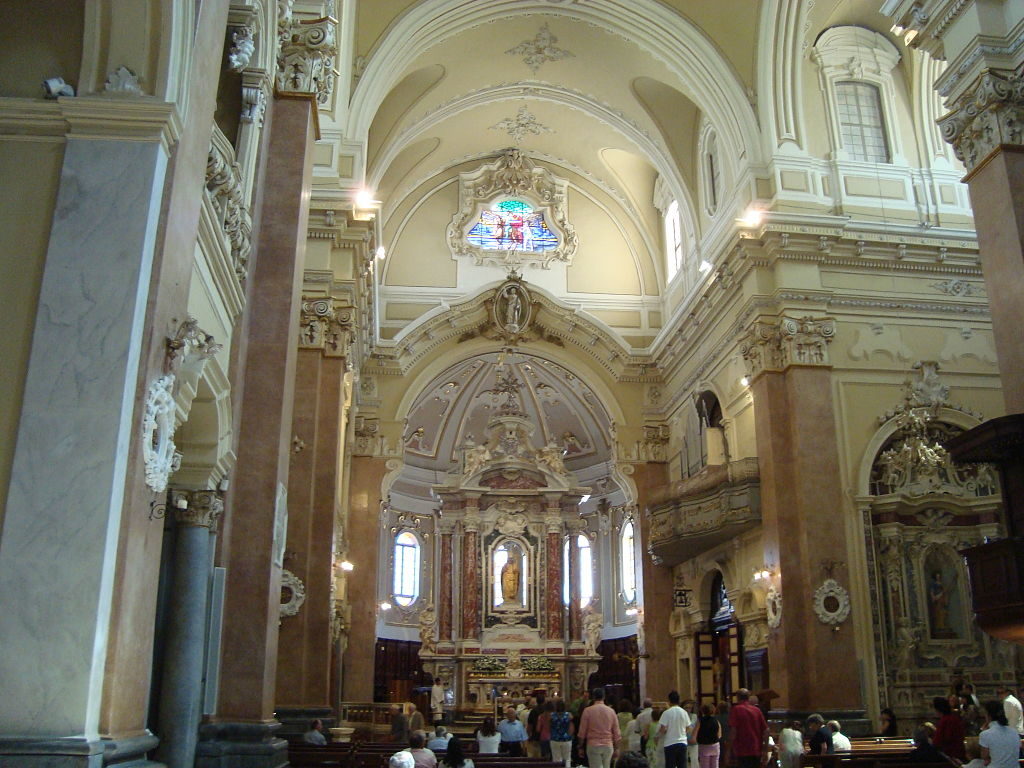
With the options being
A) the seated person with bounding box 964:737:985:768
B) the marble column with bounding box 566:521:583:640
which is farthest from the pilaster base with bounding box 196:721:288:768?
the marble column with bounding box 566:521:583:640

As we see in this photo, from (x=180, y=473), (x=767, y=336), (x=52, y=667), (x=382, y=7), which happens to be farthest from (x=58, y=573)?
(x=382, y=7)

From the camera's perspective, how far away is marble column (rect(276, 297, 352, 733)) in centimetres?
1345

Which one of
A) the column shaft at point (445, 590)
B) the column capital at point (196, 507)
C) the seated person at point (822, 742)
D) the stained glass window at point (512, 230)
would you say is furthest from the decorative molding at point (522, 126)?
the column capital at point (196, 507)

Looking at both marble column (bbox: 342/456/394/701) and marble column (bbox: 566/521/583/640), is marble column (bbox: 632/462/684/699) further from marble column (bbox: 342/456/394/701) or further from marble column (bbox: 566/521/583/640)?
marble column (bbox: 566/521/583/640)

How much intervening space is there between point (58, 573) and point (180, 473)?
109 inches

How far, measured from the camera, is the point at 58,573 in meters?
4.46

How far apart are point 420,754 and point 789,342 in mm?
10111

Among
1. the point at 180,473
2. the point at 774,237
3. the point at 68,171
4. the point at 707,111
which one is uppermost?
the point at 707,111

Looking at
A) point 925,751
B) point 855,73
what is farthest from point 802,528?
point 855,73

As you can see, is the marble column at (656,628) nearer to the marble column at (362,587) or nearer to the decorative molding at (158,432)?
the marble column at (362,587)

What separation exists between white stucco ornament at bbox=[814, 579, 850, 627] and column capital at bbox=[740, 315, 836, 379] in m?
3.44

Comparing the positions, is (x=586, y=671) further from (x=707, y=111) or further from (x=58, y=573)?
(x=58, y=573)

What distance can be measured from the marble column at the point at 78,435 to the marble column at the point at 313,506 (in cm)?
875

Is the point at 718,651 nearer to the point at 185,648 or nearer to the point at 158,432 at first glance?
the point at 185,648
